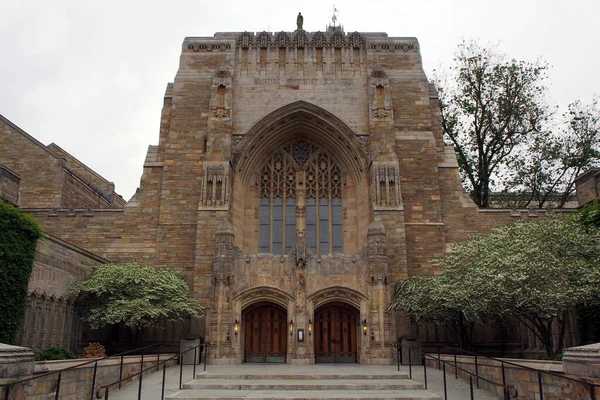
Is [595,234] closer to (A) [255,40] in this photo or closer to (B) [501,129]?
(B) [501,129]

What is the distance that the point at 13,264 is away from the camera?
48.1 feet

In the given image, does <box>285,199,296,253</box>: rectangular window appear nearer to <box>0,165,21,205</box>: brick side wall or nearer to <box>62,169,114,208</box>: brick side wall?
<box>62,169,114,208</box>: brick side wall

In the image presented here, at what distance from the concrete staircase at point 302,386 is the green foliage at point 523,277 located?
3065 mm

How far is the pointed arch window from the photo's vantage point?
2384cm

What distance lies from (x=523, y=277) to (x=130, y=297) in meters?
12.4

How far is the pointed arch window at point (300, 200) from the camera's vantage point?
23844mm

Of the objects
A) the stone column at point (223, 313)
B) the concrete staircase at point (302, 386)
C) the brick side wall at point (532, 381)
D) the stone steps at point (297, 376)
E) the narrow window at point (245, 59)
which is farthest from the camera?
the narrow window at point (245, 59)

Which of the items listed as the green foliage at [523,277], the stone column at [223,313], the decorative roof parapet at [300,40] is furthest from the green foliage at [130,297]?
the decorative roof parapet at [300,40]

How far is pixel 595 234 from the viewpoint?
16781mm

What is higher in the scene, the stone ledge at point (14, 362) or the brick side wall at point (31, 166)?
the brick side wall at point (31, 166)

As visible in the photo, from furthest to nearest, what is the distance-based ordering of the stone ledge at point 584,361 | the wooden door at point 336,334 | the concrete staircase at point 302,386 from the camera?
the wooden door at point 336,334 → the concrete staircase at point 302,386 → the stone ledge at point 584,361

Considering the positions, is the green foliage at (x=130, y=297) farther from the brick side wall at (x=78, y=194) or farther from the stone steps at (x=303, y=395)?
the brick side wall at (x=78, y=194)

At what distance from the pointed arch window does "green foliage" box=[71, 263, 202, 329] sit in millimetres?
5511

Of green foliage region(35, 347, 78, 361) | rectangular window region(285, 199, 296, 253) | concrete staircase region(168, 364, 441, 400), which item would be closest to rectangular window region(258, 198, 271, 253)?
rectangular window region(285, 199, 296, 253)
